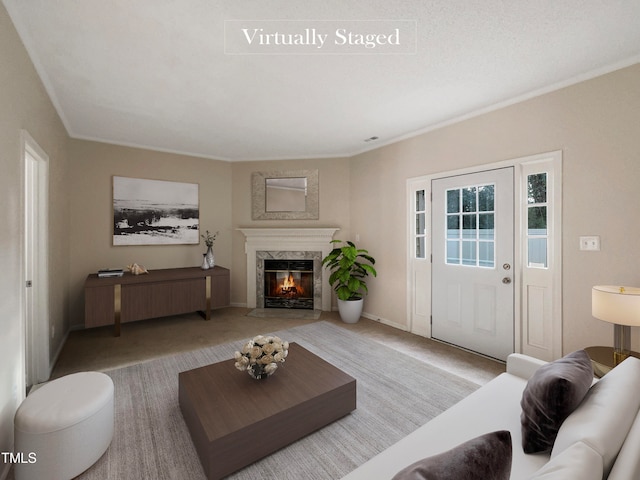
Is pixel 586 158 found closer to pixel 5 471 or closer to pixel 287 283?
pixel 287 283

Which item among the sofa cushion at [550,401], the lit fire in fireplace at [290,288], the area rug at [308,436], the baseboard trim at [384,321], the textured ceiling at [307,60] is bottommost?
the area rug at [308,436]

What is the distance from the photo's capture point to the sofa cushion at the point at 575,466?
74cm

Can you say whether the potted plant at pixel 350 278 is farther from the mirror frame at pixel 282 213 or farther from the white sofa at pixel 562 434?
the white sofa at pixel 562 434

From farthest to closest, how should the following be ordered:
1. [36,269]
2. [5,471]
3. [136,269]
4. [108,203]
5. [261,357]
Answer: [108,203] < [136,269] < [36,269] < [261,357] < [5,471]

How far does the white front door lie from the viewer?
302 cm

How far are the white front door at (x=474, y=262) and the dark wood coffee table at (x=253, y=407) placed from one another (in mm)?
1913

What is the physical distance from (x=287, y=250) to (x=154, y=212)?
2.18 m

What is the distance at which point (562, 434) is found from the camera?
1006mm

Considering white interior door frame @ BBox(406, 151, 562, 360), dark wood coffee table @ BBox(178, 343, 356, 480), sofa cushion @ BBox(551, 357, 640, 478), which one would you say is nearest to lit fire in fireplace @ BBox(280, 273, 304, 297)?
dark wood coffee table @ BBox(178, 343, 356, 480)

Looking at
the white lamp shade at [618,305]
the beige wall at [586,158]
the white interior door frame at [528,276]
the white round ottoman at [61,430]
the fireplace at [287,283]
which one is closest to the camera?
the white round ottoman at [61,430]

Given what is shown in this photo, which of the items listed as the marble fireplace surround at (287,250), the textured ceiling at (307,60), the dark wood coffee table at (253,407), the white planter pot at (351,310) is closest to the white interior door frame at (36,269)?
the textured ceiling at (307,60)

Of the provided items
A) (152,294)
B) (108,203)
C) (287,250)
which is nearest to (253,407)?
(152,294)

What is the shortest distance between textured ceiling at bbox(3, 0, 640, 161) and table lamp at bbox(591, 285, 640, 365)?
176 cm

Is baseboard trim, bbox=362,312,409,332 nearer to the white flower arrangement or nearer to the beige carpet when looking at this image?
the beige carpet
